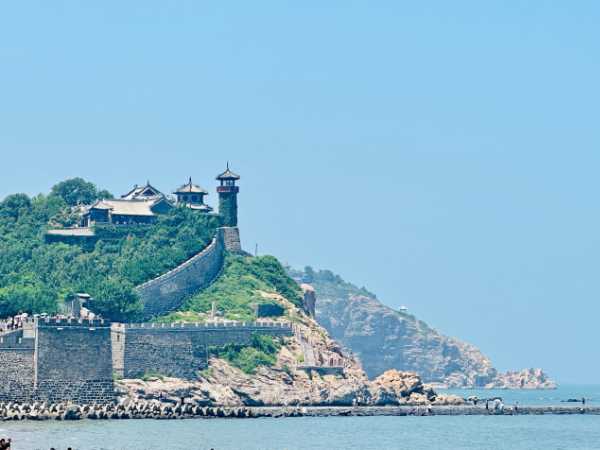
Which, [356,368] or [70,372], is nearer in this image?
[70,372]

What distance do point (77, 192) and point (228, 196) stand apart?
48.8 ft

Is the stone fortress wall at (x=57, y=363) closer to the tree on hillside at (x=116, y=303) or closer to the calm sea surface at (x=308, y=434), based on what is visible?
the calm sea surface at (x=308, y=434)

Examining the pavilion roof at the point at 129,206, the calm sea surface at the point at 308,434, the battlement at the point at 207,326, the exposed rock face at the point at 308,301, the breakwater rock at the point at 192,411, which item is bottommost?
the calm sea surface at the point at 308,434

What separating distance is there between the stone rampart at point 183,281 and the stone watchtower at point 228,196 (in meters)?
1.06

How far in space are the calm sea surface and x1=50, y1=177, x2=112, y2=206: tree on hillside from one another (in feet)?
125

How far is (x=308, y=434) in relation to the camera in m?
101

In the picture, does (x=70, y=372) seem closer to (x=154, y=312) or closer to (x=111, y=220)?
(x=154, y=312)

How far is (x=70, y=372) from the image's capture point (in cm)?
10650

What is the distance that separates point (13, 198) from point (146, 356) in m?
34.5

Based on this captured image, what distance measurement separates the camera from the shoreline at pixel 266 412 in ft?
337

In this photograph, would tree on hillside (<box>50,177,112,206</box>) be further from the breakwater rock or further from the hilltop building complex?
the breakwater rock

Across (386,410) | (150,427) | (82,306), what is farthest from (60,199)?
(150,427)

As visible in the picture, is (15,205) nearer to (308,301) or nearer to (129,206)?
(129,206)

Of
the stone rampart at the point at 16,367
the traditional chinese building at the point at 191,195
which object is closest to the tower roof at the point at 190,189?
the traditional chinese building at the point at 191,195
